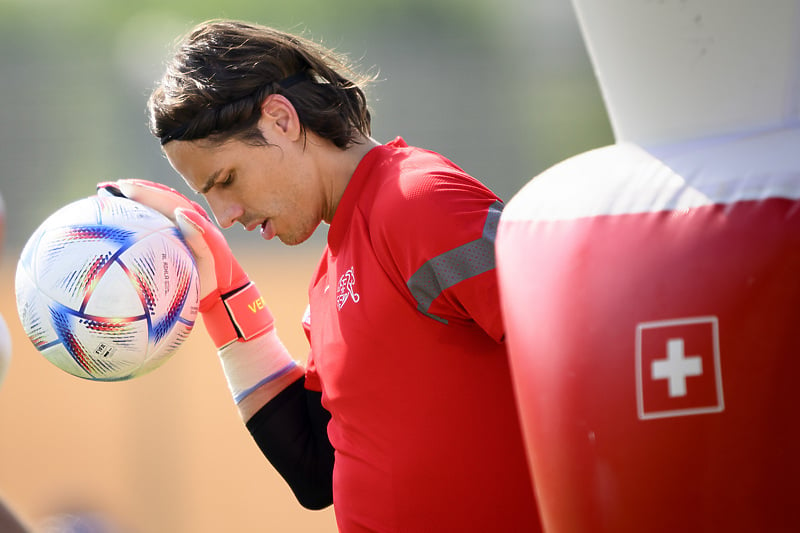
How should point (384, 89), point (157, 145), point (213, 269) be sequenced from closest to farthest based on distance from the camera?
point (213, 269) → point (157, 145) → point (384, 89)

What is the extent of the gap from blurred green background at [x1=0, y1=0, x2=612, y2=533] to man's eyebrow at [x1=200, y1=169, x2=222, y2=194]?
3.46m

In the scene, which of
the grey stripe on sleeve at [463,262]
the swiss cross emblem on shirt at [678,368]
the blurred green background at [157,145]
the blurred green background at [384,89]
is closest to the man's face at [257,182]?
the grey stripe on sleeve at [463,262]

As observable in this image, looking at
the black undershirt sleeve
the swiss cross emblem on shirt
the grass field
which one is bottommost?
the grass field

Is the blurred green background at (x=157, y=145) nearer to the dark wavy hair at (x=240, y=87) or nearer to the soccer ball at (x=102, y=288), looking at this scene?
the soccer ball at (x=102, y=288)

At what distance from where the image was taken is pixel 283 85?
1.84 metres

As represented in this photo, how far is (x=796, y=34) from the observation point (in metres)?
1.16

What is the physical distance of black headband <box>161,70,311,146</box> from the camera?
1.81 m

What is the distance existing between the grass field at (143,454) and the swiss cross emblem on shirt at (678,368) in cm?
410

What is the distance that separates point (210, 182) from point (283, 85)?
0.81 ft

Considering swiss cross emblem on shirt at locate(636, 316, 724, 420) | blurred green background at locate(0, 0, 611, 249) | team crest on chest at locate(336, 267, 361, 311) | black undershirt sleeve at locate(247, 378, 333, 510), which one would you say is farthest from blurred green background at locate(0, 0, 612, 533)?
swiss cross emblem on shirt at locate(636, 316, 724, 420)

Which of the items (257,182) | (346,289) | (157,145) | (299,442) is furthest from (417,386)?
(157,145)

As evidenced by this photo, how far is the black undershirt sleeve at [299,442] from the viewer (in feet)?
7.00

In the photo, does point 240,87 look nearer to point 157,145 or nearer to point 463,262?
point 463,262

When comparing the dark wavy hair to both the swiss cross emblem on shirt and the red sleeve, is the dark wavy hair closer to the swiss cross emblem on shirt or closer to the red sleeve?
the red sleeve
